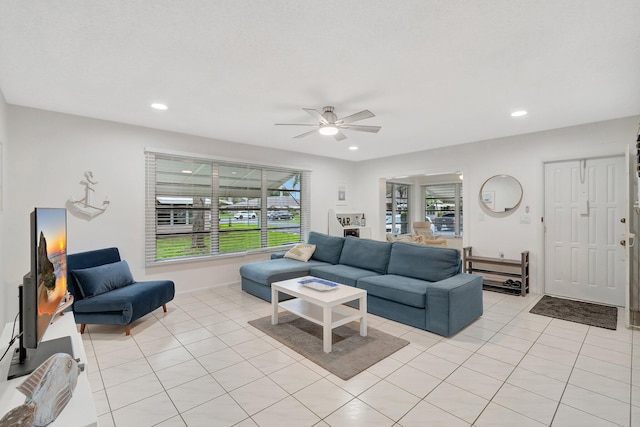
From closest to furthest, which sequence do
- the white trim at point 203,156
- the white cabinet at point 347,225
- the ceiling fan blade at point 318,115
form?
1. the ceiling fan blade at point 318,115
2. the white trim at point 203,156
3. the white cabinet at point 347,225

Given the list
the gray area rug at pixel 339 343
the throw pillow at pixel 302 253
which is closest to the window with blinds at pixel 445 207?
the throw pillow at pixel 302 253

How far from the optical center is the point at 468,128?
4.29 m

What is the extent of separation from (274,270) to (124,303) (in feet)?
6.06

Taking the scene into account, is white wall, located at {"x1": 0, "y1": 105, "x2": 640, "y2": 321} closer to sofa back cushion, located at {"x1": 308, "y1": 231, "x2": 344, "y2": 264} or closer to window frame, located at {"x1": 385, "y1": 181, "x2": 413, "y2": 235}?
sofa back cushion, located at {"x1": 308, "y1": 231, "x2": 344, "y2": 264}

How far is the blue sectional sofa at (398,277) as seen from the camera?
124 inches

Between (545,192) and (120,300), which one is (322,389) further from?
(545,192)

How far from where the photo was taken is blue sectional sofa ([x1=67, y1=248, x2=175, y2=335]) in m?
3.04

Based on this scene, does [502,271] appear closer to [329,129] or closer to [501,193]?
[501,193]

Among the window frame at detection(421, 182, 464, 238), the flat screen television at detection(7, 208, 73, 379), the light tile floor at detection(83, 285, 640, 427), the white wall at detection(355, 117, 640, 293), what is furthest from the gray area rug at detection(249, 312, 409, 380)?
the window frame at detection(421, 182, 464, 238)

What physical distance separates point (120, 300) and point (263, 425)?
2.12 m

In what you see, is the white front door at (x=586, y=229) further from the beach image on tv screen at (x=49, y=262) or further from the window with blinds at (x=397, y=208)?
the beach image on tv screen at (x=49, y=262)

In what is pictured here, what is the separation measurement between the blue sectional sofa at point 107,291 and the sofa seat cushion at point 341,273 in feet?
6.55

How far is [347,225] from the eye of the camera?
22.5ft

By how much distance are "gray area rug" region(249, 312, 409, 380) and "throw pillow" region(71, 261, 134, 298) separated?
167 cm
